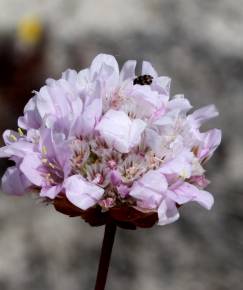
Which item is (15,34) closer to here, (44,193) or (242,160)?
(242,160)

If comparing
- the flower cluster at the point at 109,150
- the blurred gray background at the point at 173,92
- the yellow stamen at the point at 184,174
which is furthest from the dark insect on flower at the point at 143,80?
the blurred gray background at the point at 173,92

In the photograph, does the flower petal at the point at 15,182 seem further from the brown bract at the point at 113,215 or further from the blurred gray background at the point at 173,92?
the blurred gray background at the point at 173,92

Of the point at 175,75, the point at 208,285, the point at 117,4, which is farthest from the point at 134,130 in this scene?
the point at 117,4

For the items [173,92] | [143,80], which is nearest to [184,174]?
[143,80]

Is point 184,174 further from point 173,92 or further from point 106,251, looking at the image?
point 173,92

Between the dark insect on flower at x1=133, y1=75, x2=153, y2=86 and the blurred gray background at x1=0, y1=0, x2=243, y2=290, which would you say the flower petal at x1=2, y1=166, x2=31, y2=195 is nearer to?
the dark insect on flower at x1=133, y1=75, x2=153, y2=86

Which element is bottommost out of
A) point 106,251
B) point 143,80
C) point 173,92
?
point 173,92
